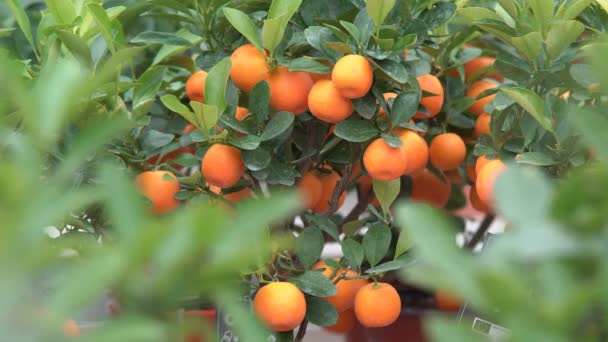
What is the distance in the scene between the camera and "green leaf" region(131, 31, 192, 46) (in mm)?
968

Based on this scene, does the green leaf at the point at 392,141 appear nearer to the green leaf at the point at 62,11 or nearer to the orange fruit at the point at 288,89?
the orange fruit at the point at 288,89

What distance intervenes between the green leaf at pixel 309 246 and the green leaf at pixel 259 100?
14cm

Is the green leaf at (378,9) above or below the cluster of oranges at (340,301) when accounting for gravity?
above

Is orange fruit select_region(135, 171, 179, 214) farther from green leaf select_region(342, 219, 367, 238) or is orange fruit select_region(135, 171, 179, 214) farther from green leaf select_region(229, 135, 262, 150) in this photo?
green leaf select_region(342, 219, 367, 238)

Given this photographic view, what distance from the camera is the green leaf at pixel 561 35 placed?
0.83 metres

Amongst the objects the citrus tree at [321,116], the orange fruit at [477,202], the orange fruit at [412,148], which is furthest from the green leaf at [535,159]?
the orange fruit at [477,202]

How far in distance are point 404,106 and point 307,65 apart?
0.36 feet

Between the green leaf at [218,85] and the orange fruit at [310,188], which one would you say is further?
the orange fruit at [310,188]

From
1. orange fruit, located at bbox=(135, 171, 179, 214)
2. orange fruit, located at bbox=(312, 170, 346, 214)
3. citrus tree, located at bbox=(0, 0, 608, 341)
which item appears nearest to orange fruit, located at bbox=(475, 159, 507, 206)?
citrus tree, located at bbox=(0, 0, 608, 341)

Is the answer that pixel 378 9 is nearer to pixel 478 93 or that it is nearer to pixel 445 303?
pixel 478 93

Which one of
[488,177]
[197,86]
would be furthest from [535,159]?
[197,86]

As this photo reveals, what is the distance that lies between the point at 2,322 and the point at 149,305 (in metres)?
0.06

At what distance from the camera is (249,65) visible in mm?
877

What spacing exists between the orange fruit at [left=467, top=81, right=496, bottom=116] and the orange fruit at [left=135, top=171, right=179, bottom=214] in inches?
15.5
